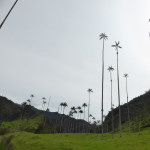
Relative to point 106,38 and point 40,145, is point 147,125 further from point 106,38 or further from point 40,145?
point 40,145

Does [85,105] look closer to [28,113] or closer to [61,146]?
[28,113]

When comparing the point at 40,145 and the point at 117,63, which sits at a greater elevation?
the point at 117,63

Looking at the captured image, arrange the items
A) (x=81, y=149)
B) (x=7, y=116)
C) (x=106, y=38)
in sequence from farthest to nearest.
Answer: (x=7, y=116), (x=106, y=38), (x=81, y=149)

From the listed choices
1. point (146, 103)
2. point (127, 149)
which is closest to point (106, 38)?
point (127, 149)

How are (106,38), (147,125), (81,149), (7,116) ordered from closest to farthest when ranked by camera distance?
1. (81,149)
2. (106,38)
3. (147,125)
4. (7,116)

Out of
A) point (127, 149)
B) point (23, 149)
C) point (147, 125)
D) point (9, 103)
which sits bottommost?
point (23, 149)

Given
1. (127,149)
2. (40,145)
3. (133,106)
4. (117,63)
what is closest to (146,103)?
(133,106)

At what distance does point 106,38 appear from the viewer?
63.0 meters

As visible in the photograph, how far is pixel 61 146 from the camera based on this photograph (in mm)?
28906

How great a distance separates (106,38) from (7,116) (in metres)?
A: 124

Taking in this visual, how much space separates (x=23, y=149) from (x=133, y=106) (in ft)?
387

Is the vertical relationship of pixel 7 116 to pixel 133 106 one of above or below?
below

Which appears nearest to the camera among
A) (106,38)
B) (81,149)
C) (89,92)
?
(81,149)

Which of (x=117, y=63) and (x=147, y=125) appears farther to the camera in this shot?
(x=147, y=125)
